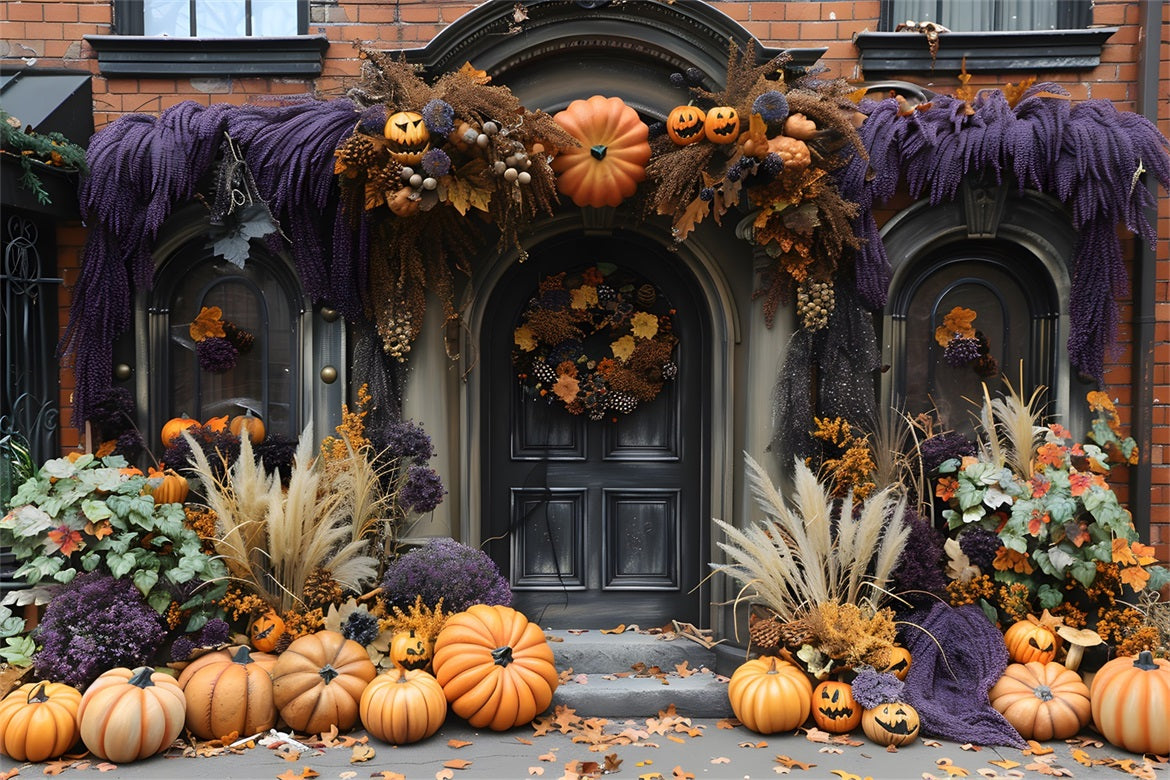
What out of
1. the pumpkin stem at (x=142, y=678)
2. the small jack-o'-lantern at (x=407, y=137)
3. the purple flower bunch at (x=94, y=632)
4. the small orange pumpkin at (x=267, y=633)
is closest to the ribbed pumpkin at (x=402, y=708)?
the small orange pumpkin at (x=267, y=633)

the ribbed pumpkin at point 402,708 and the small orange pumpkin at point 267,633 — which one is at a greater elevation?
the small orange pumpkin at point 267,633

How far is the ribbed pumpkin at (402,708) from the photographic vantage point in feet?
13.9

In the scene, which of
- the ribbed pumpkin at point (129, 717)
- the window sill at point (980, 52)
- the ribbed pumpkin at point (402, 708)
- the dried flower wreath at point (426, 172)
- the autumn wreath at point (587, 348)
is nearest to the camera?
the ribbed pumpkin at point (129, 717)

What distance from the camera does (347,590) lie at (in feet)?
16.2

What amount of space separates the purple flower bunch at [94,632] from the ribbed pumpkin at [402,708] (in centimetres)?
118

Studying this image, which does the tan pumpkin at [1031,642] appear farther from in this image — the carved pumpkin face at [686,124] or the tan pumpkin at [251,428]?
the tan pumpkin at [251,428]

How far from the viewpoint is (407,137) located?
4.59m

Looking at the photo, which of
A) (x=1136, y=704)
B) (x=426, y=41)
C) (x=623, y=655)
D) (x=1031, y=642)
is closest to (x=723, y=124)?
(x=426, y=41)

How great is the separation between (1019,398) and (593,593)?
2986 mm

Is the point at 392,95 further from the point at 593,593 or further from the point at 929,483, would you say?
the point at 929,483

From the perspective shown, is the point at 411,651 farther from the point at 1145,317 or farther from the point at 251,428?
the point at 1145,317

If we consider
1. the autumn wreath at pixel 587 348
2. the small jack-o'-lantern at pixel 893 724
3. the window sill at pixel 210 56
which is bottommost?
the small jack-o'-lantern at pixel 893 724

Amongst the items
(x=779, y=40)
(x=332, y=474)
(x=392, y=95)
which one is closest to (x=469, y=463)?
(x=332, y=474)

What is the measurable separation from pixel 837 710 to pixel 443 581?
2211 mm
